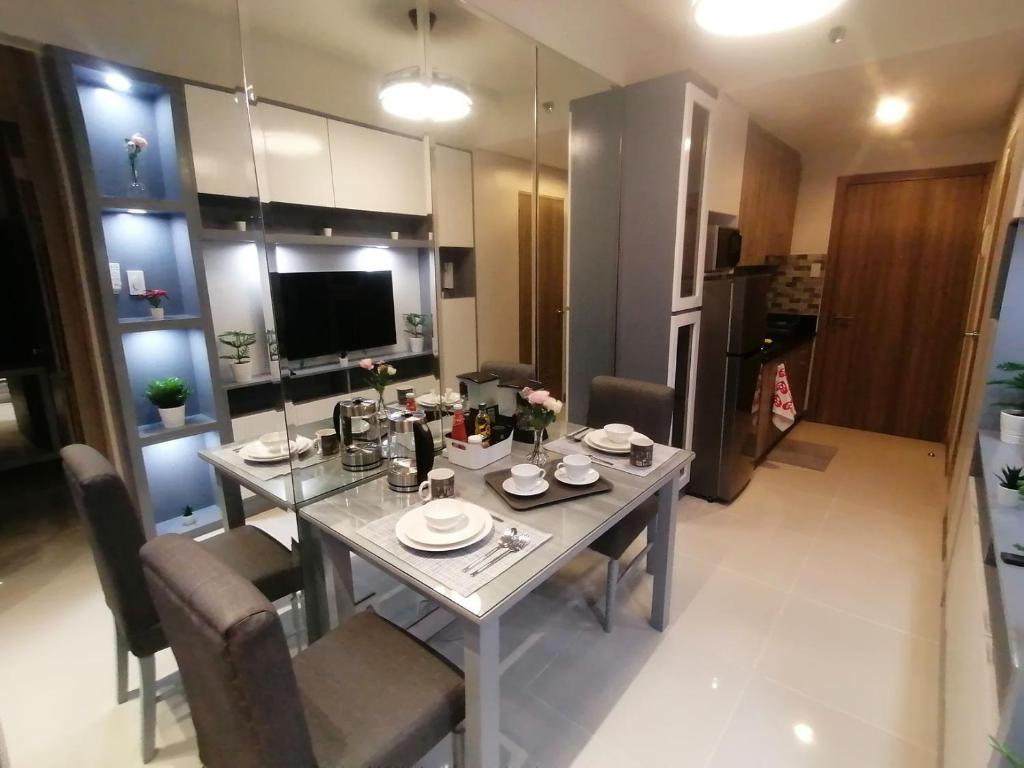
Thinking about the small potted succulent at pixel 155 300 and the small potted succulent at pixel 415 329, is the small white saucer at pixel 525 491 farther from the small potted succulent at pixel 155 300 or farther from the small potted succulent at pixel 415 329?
the small potted succulent at pixel 155 300

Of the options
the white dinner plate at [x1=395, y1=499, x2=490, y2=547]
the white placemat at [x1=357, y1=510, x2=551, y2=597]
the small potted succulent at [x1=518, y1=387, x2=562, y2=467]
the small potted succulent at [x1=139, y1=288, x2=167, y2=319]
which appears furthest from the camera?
the small potted succulent at [x1=139, y1=288, x2=167, y2=319]

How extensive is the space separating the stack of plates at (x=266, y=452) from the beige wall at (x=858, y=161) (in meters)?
4.50

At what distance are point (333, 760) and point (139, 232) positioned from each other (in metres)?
2.43

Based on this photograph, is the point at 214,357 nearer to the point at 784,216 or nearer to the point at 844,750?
the point at 844,750

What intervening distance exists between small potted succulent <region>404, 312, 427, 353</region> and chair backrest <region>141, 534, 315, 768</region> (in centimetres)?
115

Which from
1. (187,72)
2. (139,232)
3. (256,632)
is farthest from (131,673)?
(187,72)

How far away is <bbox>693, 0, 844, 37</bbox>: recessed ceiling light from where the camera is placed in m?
1.44

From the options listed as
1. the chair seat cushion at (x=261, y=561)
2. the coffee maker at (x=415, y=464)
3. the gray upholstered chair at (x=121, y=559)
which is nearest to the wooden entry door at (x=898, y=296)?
the coffee maker at (x=415, y=464)

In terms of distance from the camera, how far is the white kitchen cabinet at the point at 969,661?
105cm

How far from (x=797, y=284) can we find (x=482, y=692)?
4580 millimetres

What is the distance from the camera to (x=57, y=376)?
2555 mm

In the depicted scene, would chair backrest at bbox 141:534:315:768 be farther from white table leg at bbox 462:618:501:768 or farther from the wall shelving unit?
the wall shelving unit

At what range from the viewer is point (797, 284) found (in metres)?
4.52

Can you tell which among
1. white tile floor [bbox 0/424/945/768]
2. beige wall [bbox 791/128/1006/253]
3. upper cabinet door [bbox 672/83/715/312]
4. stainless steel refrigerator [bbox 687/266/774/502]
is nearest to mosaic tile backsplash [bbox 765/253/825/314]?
beige wall [bbox 791/128/1006/253]
